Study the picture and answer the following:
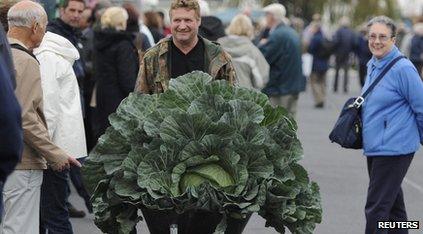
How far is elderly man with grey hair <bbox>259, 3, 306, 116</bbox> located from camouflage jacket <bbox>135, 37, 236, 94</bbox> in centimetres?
731

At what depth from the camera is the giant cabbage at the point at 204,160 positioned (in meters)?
6.04

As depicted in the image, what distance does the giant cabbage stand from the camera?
604 cm

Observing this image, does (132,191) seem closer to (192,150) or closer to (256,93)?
(192,150)

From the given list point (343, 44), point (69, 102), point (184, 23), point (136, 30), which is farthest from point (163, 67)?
point (343, 44)

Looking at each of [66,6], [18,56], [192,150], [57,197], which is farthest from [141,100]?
[66,6]

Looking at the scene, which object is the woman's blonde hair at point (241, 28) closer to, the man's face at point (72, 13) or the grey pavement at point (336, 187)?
the grey pavement at point (336, 187)

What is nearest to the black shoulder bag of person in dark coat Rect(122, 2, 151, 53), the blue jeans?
the blue jeans

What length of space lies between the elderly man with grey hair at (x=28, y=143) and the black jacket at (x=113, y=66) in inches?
184

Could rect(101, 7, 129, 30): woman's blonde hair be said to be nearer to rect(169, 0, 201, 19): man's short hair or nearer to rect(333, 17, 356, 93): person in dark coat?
rect(169, 0, 201, 19): man's short hair

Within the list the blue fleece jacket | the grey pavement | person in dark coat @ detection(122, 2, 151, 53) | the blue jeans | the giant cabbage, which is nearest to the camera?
the giant cabbage

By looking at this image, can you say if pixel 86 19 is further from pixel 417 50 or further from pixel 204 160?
pixel 417 50

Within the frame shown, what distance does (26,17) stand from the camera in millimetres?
7008

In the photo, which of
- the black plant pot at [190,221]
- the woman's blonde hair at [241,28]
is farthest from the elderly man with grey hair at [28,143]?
the woman's blonde hair at [241,28]

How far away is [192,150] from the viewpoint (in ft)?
19.9
